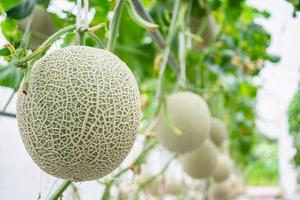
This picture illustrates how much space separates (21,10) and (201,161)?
0.92 meters

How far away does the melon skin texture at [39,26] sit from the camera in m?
1.31

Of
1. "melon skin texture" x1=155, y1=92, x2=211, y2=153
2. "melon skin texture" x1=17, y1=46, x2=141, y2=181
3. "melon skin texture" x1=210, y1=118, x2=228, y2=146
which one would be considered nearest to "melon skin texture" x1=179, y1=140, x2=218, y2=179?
"melon skin texture" x1=210, y1=118, x2=228, y2=146

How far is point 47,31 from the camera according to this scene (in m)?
1.33

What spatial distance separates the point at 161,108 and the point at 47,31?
43 cm

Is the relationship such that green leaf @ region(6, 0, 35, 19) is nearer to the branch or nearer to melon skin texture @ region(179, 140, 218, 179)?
the branch

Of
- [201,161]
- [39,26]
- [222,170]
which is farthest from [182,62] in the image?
[222,170]

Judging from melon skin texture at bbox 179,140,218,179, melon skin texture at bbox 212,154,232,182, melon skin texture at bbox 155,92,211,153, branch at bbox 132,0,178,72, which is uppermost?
branch at bbox 132,0,178,72

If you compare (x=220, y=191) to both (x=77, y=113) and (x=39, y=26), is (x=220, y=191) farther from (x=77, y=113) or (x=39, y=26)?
(x=77, y=113)

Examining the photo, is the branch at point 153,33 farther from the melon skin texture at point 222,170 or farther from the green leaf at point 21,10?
the melon skin texture at point 222,170

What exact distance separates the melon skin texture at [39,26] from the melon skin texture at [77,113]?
1.89ft

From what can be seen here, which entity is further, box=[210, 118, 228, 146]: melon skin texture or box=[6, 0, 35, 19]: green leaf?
box=[210, 118, 228, 146]: melon skin texture

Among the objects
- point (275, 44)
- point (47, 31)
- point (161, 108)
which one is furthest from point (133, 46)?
point (275, 44)

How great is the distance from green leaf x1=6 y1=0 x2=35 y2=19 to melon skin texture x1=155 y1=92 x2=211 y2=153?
0.45 metres

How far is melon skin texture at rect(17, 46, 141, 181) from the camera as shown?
70cm
